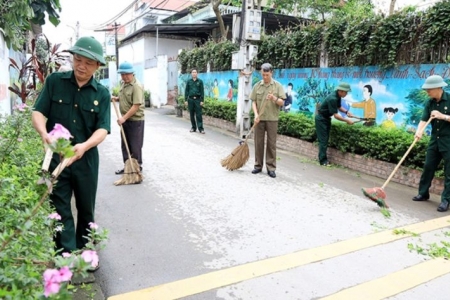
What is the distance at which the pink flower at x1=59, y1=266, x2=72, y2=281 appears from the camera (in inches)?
48.0

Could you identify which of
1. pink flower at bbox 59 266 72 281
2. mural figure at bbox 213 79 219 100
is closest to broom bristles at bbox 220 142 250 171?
pink flower at bbox 59 266 72 281

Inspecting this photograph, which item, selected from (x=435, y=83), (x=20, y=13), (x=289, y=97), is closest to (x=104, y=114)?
(x=20, y=13)

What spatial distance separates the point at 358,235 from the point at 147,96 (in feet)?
59.0

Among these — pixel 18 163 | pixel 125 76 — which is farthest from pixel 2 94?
pixel 18 163

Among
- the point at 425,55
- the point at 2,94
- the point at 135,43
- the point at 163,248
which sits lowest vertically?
the point at 163,248

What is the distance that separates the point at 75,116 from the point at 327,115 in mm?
5452

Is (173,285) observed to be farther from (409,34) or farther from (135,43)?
(135,43)

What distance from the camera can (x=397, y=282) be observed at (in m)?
3.06

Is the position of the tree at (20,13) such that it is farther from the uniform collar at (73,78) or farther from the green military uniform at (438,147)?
the green military uniform at (438,147)

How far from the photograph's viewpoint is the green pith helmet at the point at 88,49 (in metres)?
2.58

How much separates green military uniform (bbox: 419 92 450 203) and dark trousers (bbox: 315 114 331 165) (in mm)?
2338

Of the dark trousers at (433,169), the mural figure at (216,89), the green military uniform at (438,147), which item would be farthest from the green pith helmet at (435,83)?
the mural figure at (216,89)

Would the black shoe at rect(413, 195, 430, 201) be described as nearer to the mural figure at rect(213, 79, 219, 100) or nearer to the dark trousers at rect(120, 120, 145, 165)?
the dark trousers at rect(120, 120, 145, 165)

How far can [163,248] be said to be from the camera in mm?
3578
